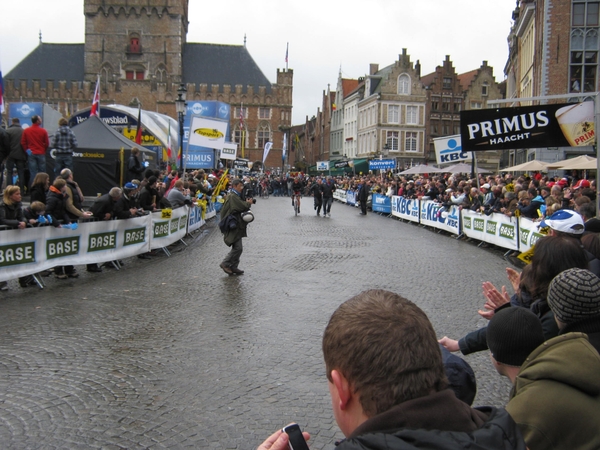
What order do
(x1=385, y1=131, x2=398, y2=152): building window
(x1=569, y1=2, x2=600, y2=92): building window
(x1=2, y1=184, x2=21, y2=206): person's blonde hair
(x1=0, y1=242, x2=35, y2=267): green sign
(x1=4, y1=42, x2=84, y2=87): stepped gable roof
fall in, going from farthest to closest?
1. (x1=4, y1=42, x2=84, y2=87): stepped gable roof
2. (x1=385, y1=131, x2=398, y2=152): building window
3. (x1=569, y1=2, x2=600, y2=92): building window
4. (x1=2, y1=184, x2=21, y2=206): person's blonde hair
5. (x1=0, y1=242, x2=35, y2=267): green sign

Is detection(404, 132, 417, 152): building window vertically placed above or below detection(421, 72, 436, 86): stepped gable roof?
below

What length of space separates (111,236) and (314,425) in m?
8.76

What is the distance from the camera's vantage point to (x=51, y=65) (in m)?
88.1

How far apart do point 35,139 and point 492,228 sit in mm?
11314

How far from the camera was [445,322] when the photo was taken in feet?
26.0

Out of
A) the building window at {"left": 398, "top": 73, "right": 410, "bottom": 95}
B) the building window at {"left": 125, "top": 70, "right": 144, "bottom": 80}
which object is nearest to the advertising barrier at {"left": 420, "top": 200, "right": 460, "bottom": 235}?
the building window at {"left": 398, "top": 73, "right": 410, "bottom": 95}

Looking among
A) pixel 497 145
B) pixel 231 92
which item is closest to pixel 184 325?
pixel 497 145

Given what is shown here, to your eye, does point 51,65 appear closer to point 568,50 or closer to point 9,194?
point 568,50

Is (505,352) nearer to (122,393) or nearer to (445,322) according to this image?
(122,393)

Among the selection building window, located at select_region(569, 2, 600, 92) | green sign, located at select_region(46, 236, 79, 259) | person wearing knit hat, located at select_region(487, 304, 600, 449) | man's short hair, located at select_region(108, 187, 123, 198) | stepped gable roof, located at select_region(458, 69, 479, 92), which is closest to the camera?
person wearing knit hat, located at select_region(487, 304, 600, 449)

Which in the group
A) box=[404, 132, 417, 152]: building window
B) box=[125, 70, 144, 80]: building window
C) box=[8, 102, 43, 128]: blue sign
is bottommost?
box=[8, 102, 43, 128]: blue sign

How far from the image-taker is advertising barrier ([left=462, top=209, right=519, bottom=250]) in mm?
15023

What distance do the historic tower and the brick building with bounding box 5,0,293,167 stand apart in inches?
5.1

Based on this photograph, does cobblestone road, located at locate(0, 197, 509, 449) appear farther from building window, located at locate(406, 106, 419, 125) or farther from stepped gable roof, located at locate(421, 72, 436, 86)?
stepped gable roof, located at locate(421, 72, 436, 86)
